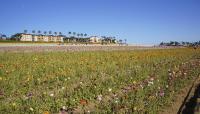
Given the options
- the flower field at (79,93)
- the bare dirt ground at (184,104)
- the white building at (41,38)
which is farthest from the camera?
the white building at (41,38)

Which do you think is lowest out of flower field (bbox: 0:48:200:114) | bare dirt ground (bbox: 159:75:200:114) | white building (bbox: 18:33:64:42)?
bare dirt ground (bbox: 159:75:200:114)

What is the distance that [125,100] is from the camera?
766cm

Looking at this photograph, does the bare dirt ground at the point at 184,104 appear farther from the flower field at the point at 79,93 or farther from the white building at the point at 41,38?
the white building at the point at 41,38

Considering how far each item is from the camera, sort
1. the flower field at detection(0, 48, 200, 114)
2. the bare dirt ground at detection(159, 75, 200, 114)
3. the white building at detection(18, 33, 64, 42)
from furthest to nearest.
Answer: the white building at detection(18, 33, 64, 42) < the bare dirt ground at detection(159, 75, 200, 114) < the flower field at detection(0, 48, 200, 114)

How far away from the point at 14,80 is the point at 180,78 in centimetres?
620

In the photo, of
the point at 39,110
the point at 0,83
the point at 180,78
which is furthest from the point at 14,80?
the point at 180,78

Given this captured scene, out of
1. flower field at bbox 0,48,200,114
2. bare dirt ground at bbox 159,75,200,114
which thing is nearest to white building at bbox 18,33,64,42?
flower field at bbox 0,48,200,114

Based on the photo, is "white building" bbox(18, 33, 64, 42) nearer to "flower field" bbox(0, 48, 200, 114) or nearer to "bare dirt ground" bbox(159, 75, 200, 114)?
"flower field" bbox(0, 48, 200, 114)

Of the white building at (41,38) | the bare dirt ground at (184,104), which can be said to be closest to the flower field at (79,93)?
the bare dirt ground at (184,104)

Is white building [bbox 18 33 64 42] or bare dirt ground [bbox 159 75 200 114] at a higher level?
white building [bbox 18 33 64 42]

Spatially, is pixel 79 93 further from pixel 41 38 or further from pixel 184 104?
pixel 41 38

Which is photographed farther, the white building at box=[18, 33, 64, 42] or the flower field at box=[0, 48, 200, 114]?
the white building at box=[18, 33, 64, 42]

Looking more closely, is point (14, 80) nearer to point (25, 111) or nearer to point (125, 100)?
point (25, 111)

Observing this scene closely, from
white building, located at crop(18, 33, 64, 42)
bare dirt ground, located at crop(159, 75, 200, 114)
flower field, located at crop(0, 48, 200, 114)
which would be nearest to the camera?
flower field, located at crop(0, 48, 200, 114)
